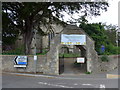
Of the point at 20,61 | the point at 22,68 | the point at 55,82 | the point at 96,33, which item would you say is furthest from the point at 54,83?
the point at 96,33

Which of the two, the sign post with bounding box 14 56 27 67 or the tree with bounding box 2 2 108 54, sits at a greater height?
the tree with bounding box 2 2 108 54

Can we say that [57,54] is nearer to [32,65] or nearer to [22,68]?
[32,65]

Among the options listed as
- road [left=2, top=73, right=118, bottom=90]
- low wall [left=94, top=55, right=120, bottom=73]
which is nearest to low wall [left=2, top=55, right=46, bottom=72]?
road [left=2, top=73, right=118, bottom=90]

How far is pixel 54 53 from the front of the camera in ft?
47.0

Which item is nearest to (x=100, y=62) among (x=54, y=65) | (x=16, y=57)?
(x=54, y=65)

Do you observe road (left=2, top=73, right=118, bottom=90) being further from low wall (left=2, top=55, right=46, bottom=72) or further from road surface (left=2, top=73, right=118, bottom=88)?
low wall (left=2, top=55, right=46, bottom=72)

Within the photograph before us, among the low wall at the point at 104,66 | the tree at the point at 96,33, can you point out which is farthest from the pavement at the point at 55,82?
the tree at the point at 96,33

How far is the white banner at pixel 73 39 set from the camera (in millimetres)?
14211

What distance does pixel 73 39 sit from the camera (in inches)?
563

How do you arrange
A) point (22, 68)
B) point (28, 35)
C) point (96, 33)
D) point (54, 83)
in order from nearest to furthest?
point (54, 83), point (22, 68), point (28, 35), point (96, 33)

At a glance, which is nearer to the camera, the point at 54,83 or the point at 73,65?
the point at 54,83

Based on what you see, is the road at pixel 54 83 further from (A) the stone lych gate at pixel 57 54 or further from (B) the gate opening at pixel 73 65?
(B) the gate opening at pixel 73 65

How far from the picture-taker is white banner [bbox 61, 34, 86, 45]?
1421 cm

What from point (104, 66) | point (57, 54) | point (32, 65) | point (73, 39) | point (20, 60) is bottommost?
point (104, 66)
